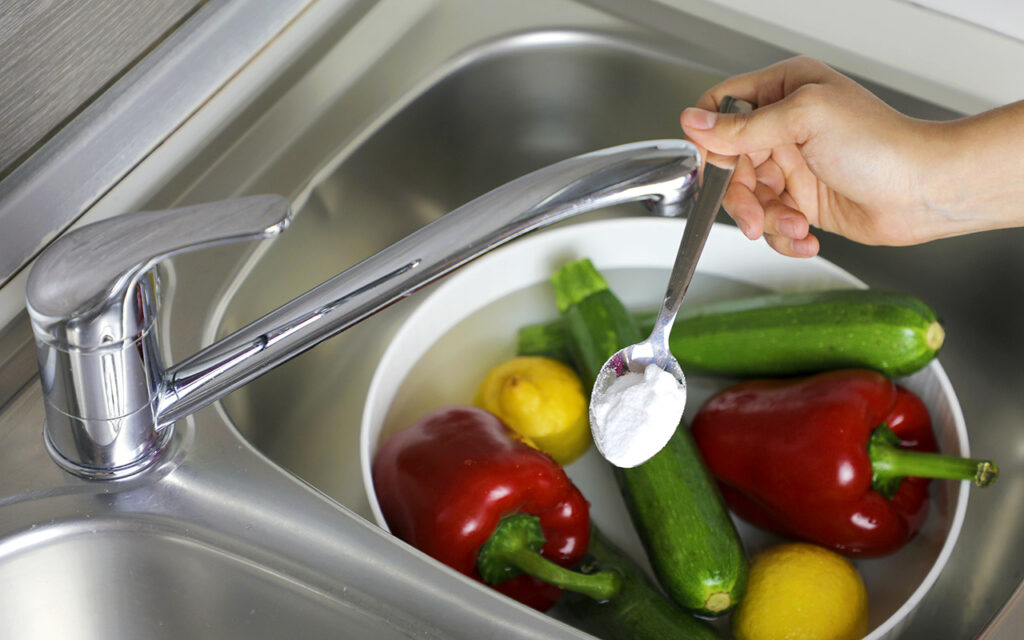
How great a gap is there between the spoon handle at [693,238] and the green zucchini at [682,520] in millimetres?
134

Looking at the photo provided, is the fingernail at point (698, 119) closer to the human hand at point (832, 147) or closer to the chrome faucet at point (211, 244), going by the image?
the human hand at point (832, 147)

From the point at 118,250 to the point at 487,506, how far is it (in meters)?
0.30

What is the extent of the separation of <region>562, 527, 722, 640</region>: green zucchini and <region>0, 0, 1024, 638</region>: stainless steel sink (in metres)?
0.14

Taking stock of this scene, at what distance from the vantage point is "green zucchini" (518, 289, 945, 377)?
0.73m

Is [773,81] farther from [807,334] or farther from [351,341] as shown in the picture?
[351,341]

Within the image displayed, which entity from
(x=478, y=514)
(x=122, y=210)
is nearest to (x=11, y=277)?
(x=122, y=210)

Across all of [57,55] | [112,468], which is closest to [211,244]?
[112,468]

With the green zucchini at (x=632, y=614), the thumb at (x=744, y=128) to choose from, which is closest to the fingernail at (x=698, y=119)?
the thumb at (x=744, y=128)

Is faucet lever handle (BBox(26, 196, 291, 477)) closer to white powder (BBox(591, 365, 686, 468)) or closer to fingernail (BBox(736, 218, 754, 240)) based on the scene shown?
white powder (BBox(591, 365, 686, 468))

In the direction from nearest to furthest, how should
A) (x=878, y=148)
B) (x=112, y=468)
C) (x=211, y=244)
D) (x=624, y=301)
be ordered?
(x=211, y=244) → (x=112, y=468) → (x=878, y=148) → (x=624, y=301)

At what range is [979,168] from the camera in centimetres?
69

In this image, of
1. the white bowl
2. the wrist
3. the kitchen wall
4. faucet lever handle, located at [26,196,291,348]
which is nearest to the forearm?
the wrist

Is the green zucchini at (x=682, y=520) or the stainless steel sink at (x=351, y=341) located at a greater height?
the stainless steel sink at (x=351, y=341)

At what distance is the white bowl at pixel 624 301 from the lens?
72cm
